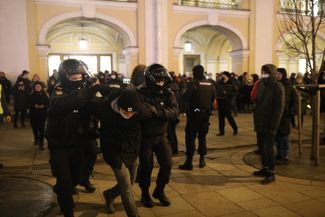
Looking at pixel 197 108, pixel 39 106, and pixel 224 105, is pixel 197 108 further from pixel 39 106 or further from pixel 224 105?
pixel 39 106

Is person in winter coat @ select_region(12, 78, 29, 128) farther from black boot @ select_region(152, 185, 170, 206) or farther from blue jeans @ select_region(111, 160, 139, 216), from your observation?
blue jeans @ select_region(111, 160, 139, 216)

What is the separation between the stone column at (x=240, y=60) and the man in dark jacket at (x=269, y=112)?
11933mm

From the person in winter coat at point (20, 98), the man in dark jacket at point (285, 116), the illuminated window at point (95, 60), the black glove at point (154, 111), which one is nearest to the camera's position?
the black glove at point (154, 111)

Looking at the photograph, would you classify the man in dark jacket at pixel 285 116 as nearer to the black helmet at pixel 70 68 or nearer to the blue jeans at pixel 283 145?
the blue jeans at pixel 283 145

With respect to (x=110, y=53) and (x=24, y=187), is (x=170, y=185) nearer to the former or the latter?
(x=24, y=187)

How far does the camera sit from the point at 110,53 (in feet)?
73.9

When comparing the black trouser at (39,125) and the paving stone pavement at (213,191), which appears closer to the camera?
the paving stone pavement at (213,191)

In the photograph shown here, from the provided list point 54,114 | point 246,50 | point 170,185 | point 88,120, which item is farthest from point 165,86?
point 246,50

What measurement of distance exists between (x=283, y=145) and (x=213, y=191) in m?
2.09

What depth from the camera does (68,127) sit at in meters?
3.60

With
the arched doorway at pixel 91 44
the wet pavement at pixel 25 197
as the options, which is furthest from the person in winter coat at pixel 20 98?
the arched doorway at pixel 91 44

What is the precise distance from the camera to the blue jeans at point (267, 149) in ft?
17.4

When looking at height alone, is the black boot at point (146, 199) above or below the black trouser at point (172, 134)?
below

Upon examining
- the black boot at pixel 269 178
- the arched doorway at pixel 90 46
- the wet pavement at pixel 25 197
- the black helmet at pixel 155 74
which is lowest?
the wet pavement at pixel 25 197
